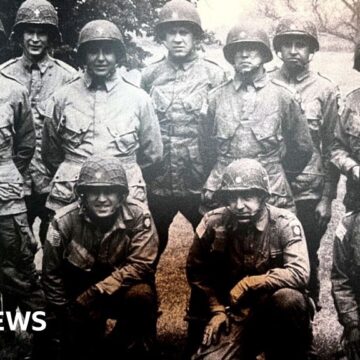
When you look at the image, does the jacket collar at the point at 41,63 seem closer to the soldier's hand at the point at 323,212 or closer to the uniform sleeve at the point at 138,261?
the uniform sleeve at the point at 138,261

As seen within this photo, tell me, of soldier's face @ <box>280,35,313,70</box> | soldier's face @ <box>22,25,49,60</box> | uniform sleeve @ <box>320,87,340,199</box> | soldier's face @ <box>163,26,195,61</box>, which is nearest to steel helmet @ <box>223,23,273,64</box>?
soldier's face @ <box>280,35,313,70</box>

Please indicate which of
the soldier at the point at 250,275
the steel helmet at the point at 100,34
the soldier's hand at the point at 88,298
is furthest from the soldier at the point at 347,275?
the steel helmet at the point at 100,34

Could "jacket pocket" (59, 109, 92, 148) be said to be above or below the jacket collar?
below

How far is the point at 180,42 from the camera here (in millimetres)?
4324

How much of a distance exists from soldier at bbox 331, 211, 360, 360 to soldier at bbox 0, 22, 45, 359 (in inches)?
60.4

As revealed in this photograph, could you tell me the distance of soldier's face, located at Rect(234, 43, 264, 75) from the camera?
3.94m

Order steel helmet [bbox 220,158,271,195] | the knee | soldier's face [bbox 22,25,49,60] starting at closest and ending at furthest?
the knee, steel helmet [bbox 220,158,271,195], soldier's face [bbox 22,25,49,60]

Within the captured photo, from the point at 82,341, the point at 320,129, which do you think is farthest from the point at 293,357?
the point at 320,129

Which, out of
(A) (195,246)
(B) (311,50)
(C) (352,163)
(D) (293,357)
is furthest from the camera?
(B) (311,50)

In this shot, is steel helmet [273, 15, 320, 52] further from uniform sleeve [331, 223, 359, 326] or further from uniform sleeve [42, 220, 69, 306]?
uniform sleeve [42, 220, 69, 306]

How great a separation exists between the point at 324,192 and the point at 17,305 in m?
1.80

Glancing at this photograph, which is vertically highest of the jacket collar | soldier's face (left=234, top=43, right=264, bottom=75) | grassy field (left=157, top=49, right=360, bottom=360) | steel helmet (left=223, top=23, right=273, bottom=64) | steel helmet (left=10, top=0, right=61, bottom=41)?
steel helmet (left=10, top=0, right=61, bottom=41)

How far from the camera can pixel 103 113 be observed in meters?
3.94

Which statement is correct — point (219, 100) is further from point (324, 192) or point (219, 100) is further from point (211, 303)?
point (211, 303)
